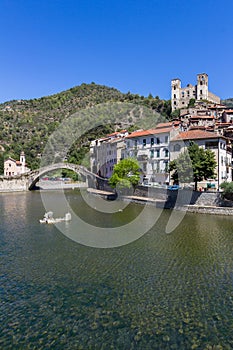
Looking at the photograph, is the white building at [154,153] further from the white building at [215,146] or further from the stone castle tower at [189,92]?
the stone castle tower at [189,92]

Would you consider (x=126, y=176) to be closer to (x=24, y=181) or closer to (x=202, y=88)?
(x=24, y=181)

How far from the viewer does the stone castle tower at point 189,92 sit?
103m

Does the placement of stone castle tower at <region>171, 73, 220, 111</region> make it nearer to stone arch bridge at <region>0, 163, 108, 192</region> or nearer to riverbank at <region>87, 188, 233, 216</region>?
stone arch bridge at <region>0, 163, 108, 192</region>

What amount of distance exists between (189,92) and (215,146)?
72912mm

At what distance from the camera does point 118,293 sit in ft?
41.8

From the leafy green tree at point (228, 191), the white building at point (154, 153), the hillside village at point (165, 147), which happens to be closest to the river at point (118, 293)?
the leafy green tree at point (228, 191)

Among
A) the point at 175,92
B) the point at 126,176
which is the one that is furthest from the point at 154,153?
the point at 175,92

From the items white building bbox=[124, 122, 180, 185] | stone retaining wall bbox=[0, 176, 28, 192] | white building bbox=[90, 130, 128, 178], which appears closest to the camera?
white building bbox=[124, 122, 180, 185]

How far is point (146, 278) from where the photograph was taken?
1430 cm

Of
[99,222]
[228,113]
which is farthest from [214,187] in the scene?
[228,113]

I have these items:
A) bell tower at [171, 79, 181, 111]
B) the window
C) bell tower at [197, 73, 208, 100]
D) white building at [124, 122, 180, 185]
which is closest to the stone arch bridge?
white building at [124, 122, 180, 185]

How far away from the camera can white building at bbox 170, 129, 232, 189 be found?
1491 inches

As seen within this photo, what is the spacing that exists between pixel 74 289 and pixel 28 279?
2664 millimetres

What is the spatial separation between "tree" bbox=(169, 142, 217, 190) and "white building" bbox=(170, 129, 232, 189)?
169 inches
